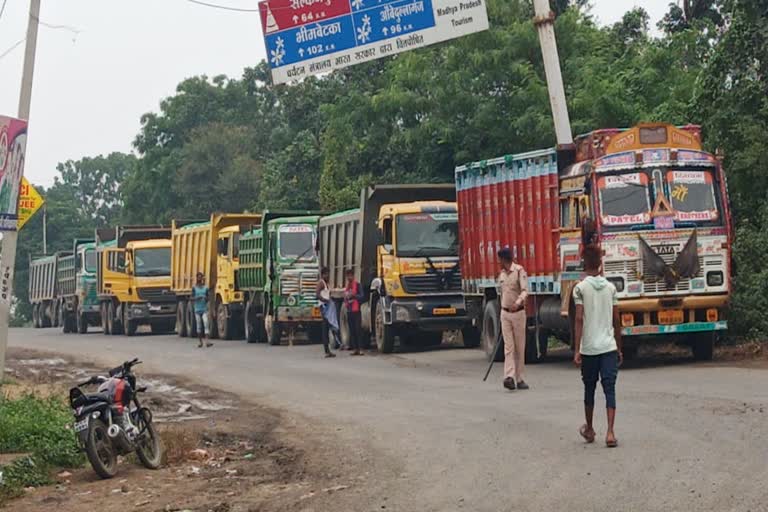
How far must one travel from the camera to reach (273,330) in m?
33.0

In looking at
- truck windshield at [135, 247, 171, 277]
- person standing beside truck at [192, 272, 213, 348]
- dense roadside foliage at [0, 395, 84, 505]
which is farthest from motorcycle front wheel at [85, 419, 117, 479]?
truck windshield at [135, 247, 171, 277]

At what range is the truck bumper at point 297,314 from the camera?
106ft

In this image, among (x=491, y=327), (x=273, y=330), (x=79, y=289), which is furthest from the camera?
(x=79, y=289)

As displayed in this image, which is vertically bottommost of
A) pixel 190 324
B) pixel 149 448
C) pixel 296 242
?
pixel 149 448

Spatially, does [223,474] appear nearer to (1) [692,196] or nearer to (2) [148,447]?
(2) [148,447]

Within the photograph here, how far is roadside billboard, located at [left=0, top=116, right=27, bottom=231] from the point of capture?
495 inches

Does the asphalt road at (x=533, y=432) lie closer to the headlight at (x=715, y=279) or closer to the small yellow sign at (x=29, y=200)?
the headlight at (x=715, y=279)

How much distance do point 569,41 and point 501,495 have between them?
27.5 m

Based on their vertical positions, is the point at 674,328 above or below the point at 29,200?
below

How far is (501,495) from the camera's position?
31.7ft

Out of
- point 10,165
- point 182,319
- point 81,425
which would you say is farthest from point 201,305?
point 81,425

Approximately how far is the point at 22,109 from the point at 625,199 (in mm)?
8664

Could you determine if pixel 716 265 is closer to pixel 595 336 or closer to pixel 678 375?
pixel 678 375

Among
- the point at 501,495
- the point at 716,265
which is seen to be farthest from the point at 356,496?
the point at 716,265
